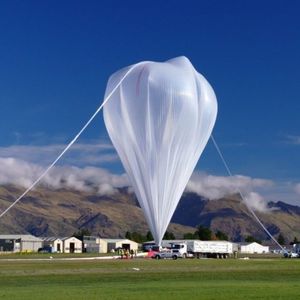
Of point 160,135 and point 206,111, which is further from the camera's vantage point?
point 206,111

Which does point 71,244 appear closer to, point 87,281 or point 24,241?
point 24,241

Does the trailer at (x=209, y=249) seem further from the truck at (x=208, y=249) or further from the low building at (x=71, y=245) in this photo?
the low building at (x=71, y=245)

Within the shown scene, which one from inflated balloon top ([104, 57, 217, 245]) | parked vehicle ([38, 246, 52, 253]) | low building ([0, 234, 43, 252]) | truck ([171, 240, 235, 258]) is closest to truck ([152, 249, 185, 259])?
truck ([171, 240, 235, 258])

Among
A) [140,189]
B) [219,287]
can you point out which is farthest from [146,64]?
[219,287]

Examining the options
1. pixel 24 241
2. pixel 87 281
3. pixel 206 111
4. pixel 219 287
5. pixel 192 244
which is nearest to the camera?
pixel 219 287

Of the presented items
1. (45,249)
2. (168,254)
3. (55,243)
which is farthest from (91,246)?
(168,254)

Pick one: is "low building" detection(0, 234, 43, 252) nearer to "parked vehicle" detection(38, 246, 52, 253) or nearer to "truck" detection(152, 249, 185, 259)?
"parked vehicle" detection(38, 246, 52, 253)

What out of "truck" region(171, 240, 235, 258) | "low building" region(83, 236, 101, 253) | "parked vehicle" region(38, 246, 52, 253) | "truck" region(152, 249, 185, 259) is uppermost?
"low building" region(83, 236, 101, 253)

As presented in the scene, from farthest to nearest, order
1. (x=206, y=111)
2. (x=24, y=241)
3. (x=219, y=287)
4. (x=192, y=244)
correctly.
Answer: (x=24, y=241) < (x=192, y=244) < (x=206, y=111) < (x=219, y=287)
